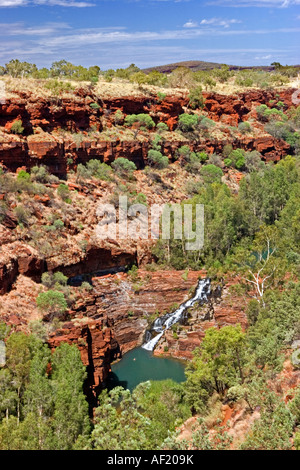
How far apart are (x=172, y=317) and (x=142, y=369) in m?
7.92

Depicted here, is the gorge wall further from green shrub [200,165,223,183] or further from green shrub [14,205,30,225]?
green shrub [14,205,30,225]

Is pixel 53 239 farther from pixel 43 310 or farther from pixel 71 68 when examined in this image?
pixel 71 68

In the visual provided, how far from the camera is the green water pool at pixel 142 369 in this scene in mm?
38969

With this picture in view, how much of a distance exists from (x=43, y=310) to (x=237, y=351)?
1688 cm

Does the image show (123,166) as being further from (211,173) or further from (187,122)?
(187,122)

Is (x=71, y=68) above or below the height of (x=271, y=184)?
above

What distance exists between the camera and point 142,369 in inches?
1614

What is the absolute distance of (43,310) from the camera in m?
37.3

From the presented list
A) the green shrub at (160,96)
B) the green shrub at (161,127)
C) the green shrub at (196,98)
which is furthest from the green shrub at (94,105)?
the green shrub at (196,98)

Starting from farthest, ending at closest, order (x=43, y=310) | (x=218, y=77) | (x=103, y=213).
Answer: (x=218, y=77) → (x=103, y=213) → (x=43, y=310)

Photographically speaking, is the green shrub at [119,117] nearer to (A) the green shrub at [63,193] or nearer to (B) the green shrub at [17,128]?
(B) the green shrub at [17,128]
